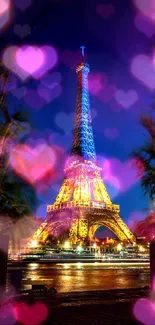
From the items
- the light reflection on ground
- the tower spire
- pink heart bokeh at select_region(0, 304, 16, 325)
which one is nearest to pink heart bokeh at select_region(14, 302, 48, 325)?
pink heart bokeh at select_region(0, 304, 16, 325)

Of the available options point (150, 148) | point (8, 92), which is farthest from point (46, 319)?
point (150, 148)

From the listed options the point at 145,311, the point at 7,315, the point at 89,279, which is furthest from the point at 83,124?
the point at 7,315

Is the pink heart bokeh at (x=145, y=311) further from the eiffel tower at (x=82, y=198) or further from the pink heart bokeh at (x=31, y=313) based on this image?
the eiffel tower at (x=82, y=198)

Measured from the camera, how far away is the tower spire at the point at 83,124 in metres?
61.2

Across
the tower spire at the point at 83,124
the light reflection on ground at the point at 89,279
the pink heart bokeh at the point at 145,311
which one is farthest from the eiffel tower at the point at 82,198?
the pink heart bokeh at the point at 145,311

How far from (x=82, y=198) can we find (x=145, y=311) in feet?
153

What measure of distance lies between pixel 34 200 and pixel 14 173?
1114mm

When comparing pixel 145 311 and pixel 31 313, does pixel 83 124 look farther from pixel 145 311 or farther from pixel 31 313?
pixel 31 313

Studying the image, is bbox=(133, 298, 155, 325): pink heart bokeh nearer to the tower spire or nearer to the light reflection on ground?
the light reflection on ground

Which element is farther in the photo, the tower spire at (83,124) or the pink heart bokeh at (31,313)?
the tower spire at (83,124)

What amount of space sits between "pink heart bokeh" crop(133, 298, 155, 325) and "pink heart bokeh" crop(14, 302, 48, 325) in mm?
1845

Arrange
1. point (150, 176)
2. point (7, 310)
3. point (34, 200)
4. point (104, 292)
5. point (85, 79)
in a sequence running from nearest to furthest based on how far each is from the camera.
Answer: point (7, 310)
point (104, 292)
point (34, 200)
point (150, 176)
point (85, 79)

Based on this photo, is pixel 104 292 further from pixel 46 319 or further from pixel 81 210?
pixel 81 210

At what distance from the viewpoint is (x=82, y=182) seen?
57156mm
